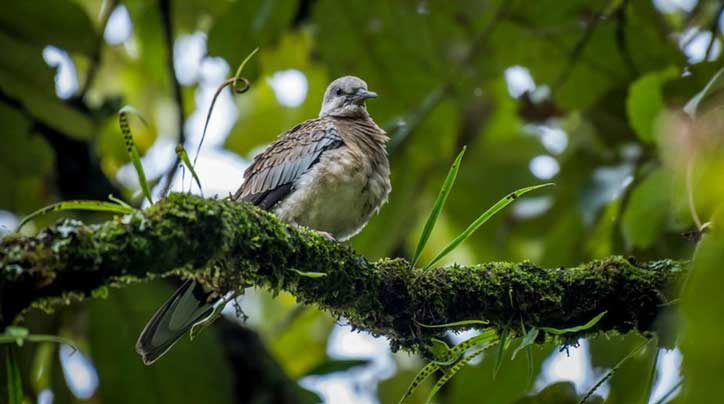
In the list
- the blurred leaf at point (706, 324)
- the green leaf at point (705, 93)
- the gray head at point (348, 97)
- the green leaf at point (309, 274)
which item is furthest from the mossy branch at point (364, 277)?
the gray head at point (348, 97)

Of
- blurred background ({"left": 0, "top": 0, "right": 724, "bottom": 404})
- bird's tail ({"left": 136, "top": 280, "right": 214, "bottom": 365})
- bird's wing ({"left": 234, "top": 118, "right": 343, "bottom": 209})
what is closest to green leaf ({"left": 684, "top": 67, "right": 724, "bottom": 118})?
blurred background ({"left": 0, "top": 0, "right": 724, "bottom": 404})

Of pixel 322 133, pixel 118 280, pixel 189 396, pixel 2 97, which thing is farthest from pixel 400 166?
pixel 118 280

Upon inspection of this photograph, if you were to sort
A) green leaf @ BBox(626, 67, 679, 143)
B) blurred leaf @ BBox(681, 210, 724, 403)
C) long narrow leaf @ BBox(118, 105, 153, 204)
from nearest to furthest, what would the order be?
blurred leaf @ BBox(681, 210, 724, 403) → long narrow leaf @ BBox(118, 105, 153, 204) → green leaf @ BBox(626, 67, 679, 143)

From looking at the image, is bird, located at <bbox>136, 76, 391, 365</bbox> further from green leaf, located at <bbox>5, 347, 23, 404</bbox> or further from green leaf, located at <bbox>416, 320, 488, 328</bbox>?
green leaf, located at <bbox>5, 347, 23, 404</bbox>

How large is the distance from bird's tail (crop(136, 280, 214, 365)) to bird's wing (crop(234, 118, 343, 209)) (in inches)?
33.5

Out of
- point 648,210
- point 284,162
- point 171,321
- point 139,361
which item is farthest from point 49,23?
point 648,210

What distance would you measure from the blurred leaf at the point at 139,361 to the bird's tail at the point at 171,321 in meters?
1.16

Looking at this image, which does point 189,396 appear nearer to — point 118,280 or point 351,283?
point 351,283

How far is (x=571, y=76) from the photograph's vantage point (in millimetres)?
5949

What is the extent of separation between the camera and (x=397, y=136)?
5.59 meters

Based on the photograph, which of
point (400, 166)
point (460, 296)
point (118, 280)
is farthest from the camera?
point (400, 166)

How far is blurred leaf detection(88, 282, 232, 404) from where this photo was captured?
5012 mm

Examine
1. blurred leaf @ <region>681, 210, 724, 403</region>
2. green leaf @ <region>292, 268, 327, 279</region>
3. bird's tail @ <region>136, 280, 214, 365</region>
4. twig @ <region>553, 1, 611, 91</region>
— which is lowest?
blurred leaf @ <region>681, 210, 724, 403</region>

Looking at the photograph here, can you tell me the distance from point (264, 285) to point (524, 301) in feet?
2.98
